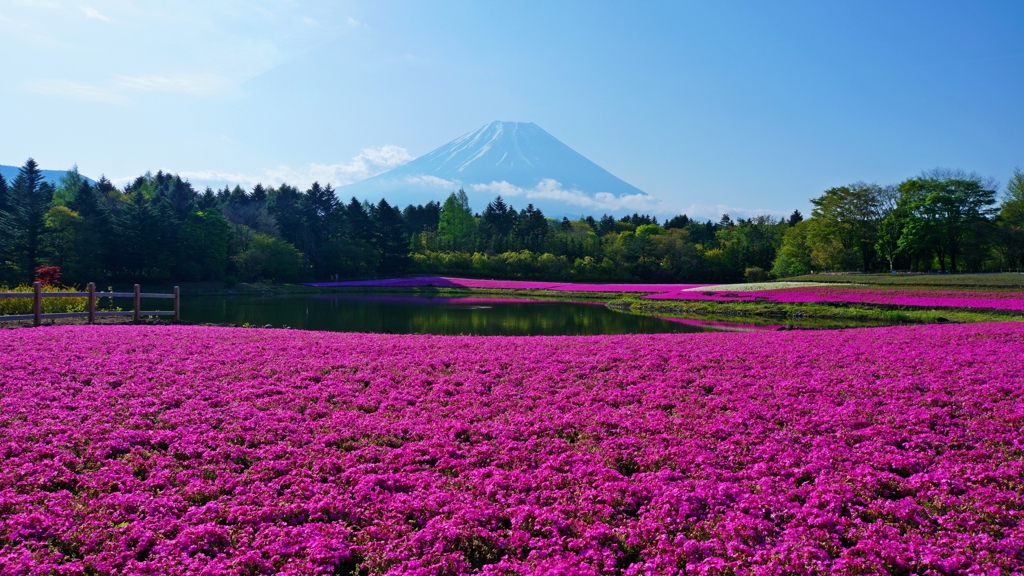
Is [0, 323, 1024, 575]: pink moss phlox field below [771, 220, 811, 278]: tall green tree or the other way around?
below

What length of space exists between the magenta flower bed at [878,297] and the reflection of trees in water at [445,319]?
9.31m

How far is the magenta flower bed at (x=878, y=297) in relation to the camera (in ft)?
101

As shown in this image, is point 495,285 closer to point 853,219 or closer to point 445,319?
point 445,319

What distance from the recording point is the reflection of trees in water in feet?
87.7

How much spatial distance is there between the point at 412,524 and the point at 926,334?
58.1 feet

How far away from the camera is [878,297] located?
116 feet

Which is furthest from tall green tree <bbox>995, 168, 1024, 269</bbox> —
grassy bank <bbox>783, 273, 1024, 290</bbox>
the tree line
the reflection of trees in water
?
the reflection of trees in water

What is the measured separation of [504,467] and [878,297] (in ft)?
119


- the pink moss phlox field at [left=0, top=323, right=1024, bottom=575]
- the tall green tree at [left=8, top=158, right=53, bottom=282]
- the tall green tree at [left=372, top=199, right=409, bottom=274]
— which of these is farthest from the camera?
the tall green tree at [left=372, top=199, right=409, bottom=274]

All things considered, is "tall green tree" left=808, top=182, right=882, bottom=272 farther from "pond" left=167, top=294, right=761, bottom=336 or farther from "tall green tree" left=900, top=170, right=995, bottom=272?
"pond" left=167, top=294, right=761, bottom=336

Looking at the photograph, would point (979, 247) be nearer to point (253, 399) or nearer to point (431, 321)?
point (431, 321)

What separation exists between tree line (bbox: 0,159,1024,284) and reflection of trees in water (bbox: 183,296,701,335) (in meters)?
21.4

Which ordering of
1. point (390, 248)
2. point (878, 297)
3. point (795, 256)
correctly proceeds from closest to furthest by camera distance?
point (878, 297), point (795, 256), point (390, 248)

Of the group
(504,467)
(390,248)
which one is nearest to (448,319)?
(504,467)
